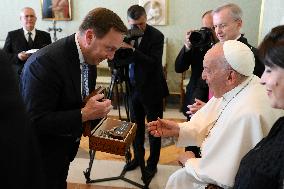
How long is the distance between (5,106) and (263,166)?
1.07 m

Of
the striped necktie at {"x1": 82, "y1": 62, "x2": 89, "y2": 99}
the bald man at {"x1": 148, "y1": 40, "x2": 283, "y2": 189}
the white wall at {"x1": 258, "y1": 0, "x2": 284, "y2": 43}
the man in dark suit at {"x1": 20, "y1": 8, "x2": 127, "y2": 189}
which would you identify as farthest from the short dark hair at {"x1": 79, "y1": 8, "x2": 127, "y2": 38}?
the white wall at {"x1": 258, "y1": 0, "x2": 284, "y2": 43}

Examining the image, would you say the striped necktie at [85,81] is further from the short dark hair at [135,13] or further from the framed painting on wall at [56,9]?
the framed painting on wall at [56,9]

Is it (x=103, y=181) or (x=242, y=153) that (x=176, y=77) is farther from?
(x=242, y=153)

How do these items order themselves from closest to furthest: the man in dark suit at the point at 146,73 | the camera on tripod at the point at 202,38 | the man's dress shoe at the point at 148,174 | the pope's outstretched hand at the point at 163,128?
the pope's outstretched hand at the point at 163,128 < the camera on tripod at the point at 202,38 < the man in dark suit at the point at 146,73 < the man's dress shoe at the point at 148,174

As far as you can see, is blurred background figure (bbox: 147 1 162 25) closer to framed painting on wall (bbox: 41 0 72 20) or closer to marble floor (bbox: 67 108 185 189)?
framed painting on wall (bbox: 41 0 72 20)

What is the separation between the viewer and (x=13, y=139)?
0.80 m

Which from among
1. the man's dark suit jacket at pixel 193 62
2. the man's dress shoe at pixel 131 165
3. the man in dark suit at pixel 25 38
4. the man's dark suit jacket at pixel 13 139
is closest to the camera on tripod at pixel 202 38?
the man's dark suit jacket at pixel 193 62

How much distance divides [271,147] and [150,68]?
205cm

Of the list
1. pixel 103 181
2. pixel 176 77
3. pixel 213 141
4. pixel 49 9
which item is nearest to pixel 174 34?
pixel 176 77

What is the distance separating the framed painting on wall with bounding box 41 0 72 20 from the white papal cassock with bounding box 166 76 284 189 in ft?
17.2

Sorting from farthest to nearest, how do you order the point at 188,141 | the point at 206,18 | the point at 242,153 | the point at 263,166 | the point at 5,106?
the point at 206,18
the point at 188,141
the point at 242,153
the point at 263,166
the point at 5,106

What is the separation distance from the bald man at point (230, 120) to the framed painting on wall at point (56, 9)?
17.1 feet

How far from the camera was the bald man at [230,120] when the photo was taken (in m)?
1.79

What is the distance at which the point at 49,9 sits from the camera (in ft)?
22.3
